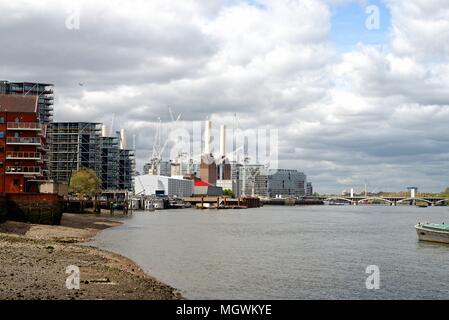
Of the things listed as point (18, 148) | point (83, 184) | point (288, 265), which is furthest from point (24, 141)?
point (83, 184)

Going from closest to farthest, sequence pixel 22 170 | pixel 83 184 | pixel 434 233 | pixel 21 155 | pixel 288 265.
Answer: pixel 288 265
pixel 434 233
pixel 21 155
pixel 22 170
pixel 83 184

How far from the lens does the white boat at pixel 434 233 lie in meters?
76.9

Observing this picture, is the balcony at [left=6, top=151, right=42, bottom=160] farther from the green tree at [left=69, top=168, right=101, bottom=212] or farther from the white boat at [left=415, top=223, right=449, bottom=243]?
the green tree at [left=69, top=168, right=101, bottom=212]

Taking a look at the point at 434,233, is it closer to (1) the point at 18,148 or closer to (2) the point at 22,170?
(2) the point at 22,170

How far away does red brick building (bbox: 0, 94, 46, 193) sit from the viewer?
87250mm

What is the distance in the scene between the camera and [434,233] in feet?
258

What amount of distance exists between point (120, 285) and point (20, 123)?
60.6m

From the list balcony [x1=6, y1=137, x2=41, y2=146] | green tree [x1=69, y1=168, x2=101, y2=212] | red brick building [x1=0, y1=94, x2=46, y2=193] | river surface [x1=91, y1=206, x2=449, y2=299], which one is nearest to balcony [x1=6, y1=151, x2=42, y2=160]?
red brick building [x1=0, y1=94, x2=46, y2=193]

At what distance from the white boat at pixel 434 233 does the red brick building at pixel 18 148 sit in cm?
5948

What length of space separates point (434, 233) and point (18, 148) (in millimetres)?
63937

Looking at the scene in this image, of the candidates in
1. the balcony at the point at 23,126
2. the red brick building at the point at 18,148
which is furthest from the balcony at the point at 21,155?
the balcony at the point at 23,126

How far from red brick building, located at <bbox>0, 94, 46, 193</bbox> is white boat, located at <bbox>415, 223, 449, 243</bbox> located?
59.5 meters
